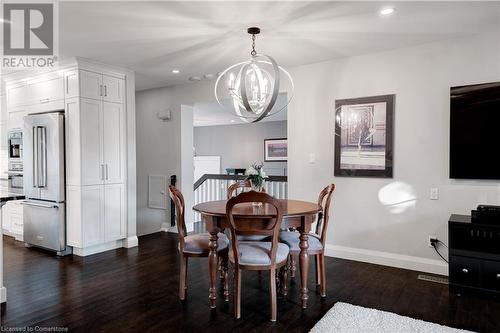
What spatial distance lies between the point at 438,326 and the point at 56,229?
14.2ft

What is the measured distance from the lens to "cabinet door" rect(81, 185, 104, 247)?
13.9ft

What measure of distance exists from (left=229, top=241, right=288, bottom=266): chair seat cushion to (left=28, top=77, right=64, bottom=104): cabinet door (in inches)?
131

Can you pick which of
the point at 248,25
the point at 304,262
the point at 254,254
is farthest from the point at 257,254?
the point at 248,25

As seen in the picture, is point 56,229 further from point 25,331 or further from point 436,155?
point 436,155

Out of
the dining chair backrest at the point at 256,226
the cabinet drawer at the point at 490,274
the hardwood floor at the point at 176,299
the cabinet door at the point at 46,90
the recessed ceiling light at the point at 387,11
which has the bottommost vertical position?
the hardwood floor at the point at 176,299

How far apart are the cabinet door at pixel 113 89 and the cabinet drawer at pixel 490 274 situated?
15.1 feet

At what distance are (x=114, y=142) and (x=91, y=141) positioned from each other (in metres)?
0.34

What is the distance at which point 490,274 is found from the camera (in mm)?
2947

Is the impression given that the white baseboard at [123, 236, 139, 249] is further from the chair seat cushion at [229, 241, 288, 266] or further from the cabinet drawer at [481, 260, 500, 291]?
the cabinet drawer at [481, 260, 500, 291]

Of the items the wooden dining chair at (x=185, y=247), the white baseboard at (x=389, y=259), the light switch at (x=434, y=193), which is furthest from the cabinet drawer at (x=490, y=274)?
the wooden dining chair at (x=185, y=247)

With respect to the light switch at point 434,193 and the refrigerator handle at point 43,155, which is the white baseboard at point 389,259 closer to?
the light switch at point 434,193

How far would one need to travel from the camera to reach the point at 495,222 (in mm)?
2963

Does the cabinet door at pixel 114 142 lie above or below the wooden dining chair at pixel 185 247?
above

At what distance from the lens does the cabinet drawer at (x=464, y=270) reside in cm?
300
